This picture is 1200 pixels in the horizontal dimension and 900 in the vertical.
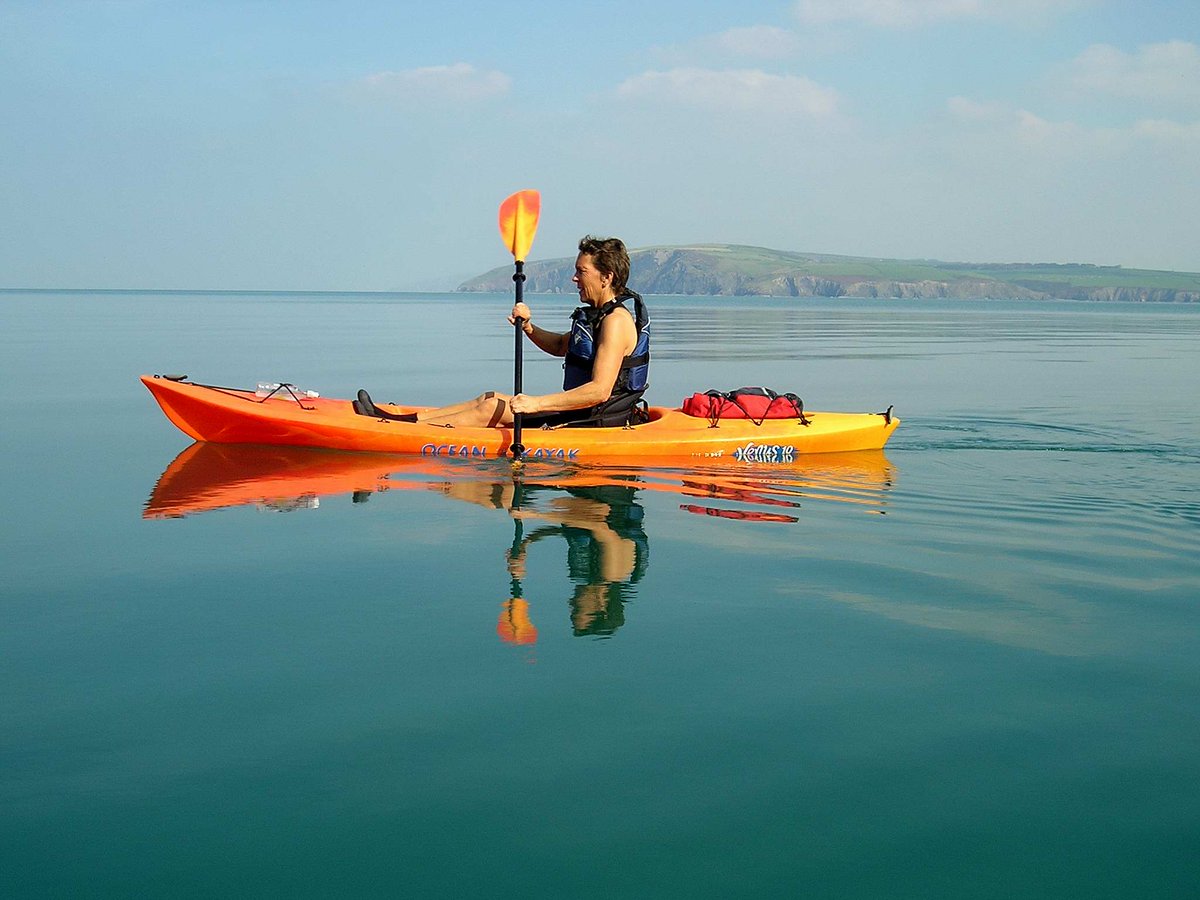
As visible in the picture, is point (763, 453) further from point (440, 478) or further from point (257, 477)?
point (257, 477)

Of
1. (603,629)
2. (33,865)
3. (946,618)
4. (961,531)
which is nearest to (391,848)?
(33,865)

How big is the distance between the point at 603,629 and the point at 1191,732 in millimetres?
2192

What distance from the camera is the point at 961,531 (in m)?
7.03

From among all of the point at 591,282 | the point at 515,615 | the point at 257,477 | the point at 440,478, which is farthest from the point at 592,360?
the point at 515,615

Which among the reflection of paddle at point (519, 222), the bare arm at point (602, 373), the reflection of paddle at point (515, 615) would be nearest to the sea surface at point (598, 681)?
the reflection of paddle at point (515, 615)

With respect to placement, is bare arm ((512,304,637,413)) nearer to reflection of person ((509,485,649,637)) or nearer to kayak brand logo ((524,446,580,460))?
kayak brand logo ((524,446,580,460))

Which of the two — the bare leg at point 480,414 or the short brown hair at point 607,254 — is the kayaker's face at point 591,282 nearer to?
the short brown hair at point 607,254

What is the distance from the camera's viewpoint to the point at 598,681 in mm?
4293

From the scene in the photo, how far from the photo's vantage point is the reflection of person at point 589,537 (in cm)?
535

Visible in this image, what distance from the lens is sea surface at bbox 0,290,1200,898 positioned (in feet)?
10.00

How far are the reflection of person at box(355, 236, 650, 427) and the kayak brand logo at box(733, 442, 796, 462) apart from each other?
3.13ft

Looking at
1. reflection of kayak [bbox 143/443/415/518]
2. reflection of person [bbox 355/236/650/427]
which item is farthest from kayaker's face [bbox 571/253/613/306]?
reflection of kayak [bbox 143/443/415/518]

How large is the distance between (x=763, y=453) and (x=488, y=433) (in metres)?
2.25

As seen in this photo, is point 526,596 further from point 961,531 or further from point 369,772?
point 961,531
